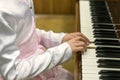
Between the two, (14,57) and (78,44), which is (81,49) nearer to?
(78,44)

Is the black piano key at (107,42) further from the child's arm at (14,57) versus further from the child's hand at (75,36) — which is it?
the child's arm at (14,57)

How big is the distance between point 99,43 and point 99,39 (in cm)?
4

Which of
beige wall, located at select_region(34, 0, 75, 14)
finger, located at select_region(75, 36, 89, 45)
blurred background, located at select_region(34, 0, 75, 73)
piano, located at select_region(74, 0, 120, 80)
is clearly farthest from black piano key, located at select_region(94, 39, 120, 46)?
beige wall, located at select_region(34, 0, 75, 14)

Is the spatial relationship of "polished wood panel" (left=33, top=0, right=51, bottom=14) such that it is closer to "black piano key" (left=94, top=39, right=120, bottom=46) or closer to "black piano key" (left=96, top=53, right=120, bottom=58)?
"black piano key" (left=94, top=39, right=120, bottom=46)

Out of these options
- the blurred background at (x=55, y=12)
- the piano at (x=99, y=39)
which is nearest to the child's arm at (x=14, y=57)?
the piano at (x=99, y=39)

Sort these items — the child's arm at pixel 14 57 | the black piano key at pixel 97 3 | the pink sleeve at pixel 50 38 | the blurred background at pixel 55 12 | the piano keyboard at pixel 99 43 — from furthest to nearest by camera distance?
1. the blurred background at pixel 55 12
2. the black piano key at pixel 97 3
3. the pink sleeve at pixel 50 38
4. the piano keyboard at pixel 99 43
5. the child's arm at pixel 14 57

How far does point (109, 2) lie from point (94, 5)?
119 millimetres

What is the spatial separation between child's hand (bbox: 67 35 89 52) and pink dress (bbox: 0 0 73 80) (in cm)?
2

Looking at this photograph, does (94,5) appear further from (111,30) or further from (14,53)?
(14,53)

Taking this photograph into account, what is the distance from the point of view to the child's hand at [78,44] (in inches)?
45.8

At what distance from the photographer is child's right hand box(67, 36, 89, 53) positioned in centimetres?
116

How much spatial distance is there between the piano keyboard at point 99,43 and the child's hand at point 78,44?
0.04 m

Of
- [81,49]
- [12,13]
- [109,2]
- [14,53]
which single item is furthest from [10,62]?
[109,2]

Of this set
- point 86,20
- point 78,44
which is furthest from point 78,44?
point 86,20
